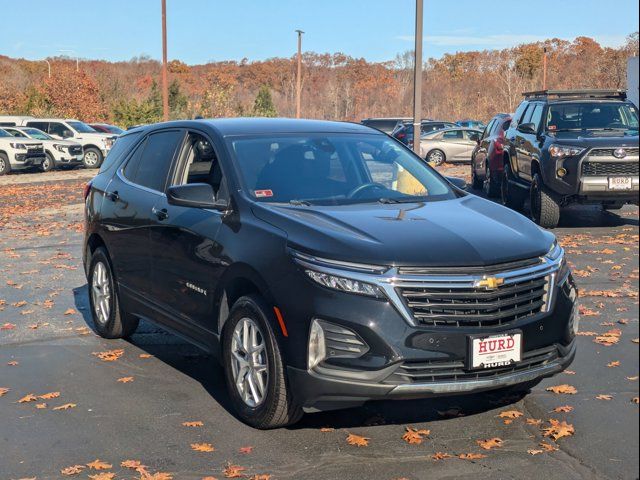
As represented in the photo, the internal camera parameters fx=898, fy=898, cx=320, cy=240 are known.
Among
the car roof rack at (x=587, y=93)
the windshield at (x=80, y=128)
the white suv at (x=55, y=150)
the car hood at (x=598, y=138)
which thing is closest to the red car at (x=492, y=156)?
the car roof rack at (x=587, y=93)

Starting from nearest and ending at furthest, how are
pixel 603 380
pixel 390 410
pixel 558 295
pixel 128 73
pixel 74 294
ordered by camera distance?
pixel 558 295, pixel 390 410, pixel 603 380, pixel 74 294, pixel 128 73

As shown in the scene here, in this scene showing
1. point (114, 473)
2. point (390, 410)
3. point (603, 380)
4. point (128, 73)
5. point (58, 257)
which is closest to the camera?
point (114, 473)

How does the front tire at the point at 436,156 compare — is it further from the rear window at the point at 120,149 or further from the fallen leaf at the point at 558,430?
the fallen leaf at the point at 558,430

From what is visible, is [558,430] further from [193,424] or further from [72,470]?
[72,470]

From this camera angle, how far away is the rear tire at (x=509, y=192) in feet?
51.8

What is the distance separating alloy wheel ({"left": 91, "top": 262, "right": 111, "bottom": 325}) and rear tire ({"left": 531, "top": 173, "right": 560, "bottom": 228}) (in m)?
7.86

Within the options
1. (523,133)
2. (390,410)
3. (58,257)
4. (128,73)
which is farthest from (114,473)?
(128,73)

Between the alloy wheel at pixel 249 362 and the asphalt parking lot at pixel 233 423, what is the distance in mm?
215

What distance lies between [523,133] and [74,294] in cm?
822

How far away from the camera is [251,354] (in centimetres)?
500

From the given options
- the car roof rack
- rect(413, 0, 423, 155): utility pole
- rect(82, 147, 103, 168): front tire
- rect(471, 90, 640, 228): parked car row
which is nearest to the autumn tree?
rect(82, 147, 103, 168): front tire

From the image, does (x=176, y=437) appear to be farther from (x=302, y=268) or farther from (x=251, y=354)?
(x=302, y=268)

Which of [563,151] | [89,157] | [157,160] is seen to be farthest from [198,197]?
[89,157]

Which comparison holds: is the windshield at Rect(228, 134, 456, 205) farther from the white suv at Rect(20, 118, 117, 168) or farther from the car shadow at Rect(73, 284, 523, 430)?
the white suv at Rect(20, 118, 117, 168)
